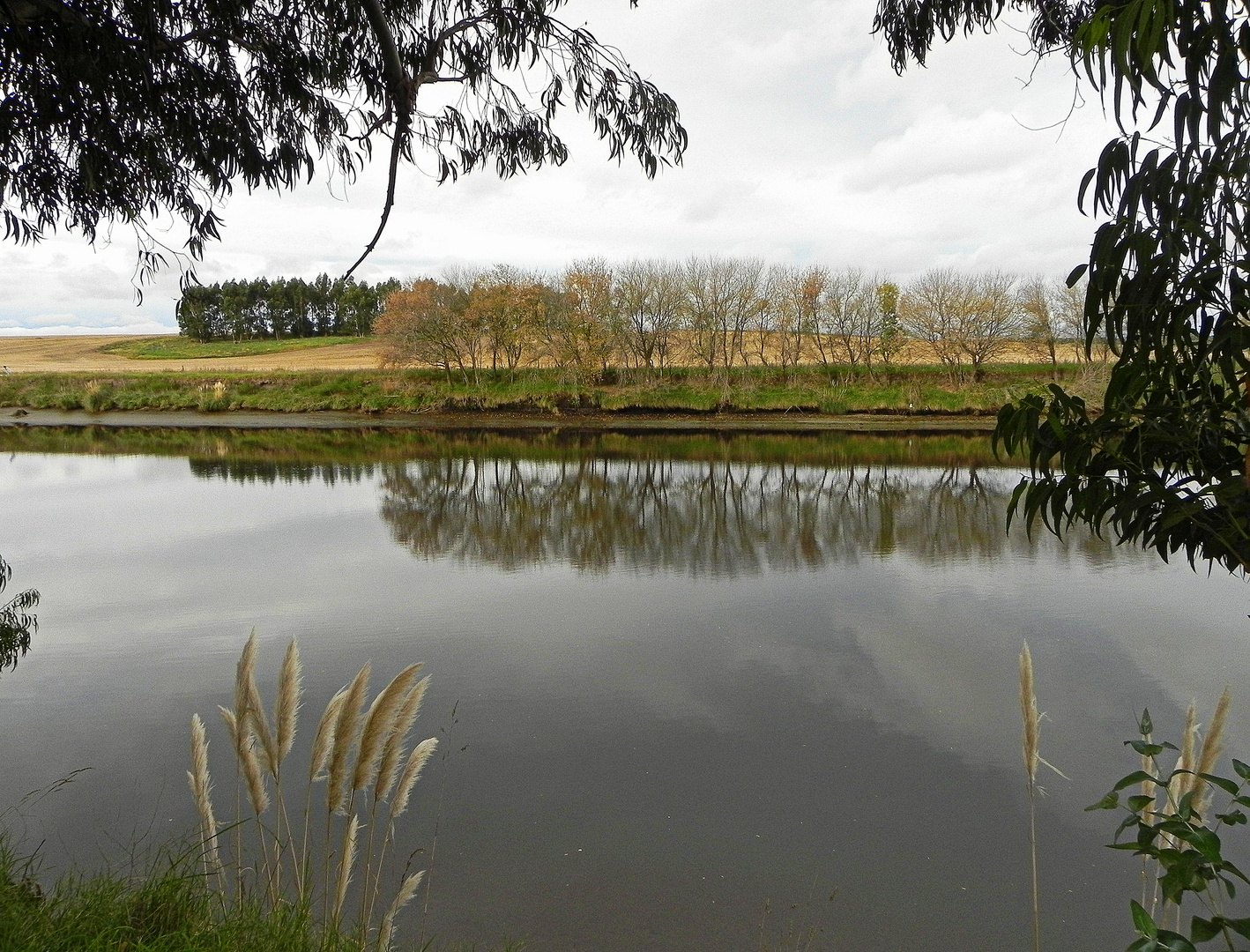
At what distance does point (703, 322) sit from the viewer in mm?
33844

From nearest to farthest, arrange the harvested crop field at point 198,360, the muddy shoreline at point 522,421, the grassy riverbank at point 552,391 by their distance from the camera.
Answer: the muddy shoreline at point 522,421 → the grassy riverbank at point 552,391 → the harvested crop field at point 198,360

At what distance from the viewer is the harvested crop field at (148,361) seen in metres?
41.2

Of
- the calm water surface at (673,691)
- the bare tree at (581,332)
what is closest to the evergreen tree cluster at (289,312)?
the bare tree at (581,332)

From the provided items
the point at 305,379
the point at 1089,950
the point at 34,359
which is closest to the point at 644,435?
the point at 305,379

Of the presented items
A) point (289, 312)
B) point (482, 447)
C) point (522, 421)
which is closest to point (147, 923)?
point (482, 447)

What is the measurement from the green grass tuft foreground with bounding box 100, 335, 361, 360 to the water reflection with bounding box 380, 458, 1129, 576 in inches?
1456

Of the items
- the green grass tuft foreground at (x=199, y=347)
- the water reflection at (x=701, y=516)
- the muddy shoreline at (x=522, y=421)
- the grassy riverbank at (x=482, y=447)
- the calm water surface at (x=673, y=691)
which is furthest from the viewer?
the green grass tuft foreground at (x=199, y=347)

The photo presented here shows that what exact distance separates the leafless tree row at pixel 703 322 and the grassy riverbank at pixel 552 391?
73 cm

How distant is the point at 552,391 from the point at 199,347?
29990mm

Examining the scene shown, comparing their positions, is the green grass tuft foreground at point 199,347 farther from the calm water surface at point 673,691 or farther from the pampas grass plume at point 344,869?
the pampas grass plume at point 344,869

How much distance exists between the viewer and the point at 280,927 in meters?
2.29

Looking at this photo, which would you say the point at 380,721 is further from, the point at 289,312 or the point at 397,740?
the point at 289,312

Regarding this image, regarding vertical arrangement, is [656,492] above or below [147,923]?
below

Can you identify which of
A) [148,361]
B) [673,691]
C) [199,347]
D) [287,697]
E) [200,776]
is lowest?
[673,691]
